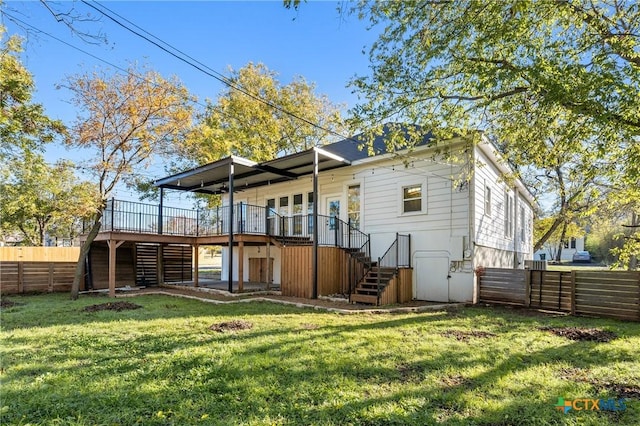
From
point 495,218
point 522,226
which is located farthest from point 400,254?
point 522,226

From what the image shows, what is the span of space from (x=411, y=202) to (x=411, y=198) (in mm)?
132

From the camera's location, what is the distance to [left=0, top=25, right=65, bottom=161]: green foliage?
825 centimetres

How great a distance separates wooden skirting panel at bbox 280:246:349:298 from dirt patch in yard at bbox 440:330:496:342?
495 cm

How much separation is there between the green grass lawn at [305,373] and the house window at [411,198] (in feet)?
16.0

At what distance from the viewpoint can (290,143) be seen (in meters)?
23.2

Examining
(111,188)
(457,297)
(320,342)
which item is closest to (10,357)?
(320,342)

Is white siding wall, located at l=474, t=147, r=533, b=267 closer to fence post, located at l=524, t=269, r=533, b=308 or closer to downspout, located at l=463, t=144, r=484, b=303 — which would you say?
downspout, located at l=463, t=144, r=484, b=303

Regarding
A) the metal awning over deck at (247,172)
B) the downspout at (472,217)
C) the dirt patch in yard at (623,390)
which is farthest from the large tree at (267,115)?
the dirt patch in yard at (623,390)

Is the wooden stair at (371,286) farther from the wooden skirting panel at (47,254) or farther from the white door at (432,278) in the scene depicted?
the wooden skirting panel at (47,254)

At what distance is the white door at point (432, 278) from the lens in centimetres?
1024

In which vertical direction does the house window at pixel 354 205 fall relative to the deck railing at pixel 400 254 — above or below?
above

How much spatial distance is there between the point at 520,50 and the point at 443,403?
6.54 meters

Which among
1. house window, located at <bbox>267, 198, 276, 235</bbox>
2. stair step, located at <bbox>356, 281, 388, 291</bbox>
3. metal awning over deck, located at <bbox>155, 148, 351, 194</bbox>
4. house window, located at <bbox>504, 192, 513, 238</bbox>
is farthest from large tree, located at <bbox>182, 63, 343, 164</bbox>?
stair step, located at <bbox>356, 281, 388, 291</bbox>

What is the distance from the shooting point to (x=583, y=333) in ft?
20.5
